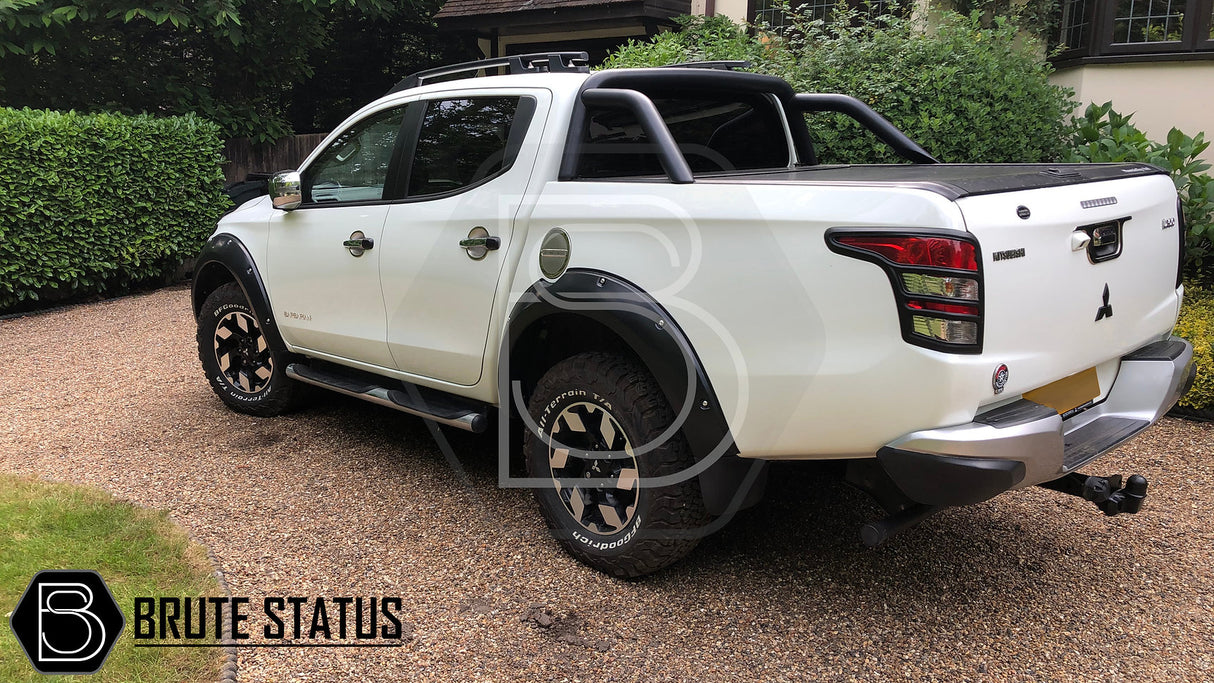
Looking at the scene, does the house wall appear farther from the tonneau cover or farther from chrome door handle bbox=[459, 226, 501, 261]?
chrome door handle bbox=[459, 226, 501, 261]

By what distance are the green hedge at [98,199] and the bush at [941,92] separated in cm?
671

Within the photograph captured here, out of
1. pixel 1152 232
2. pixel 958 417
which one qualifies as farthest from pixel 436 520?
pixel 1152 232

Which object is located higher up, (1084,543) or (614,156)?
(614,156)

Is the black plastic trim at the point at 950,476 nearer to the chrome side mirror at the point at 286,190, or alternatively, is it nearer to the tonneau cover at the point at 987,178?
the tonneau cover at the point at 987,178

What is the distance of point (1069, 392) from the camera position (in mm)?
2867

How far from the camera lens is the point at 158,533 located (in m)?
3.65

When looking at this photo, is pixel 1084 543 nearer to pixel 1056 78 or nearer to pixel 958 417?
Answer: pixel 958 417

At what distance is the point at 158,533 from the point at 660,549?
2.13m

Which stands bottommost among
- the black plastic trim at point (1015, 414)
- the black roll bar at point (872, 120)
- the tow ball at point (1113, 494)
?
the tow ball at point (1113, 494)

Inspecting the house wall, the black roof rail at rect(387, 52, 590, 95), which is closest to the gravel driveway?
the black roof rail at rect(387, 52, 590, 95)

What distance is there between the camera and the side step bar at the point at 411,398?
3.71 m

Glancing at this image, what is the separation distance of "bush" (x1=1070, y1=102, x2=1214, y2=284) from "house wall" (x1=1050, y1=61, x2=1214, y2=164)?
5.18 feet

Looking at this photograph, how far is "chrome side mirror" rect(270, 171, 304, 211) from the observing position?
440 cm

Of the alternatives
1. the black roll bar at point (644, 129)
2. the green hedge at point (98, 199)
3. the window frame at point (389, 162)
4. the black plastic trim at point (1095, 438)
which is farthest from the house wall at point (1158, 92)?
the green hedge at point (98, 199)
